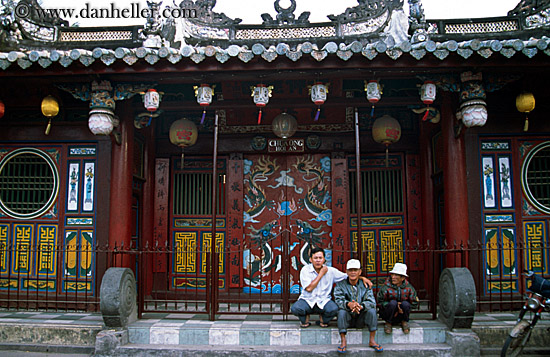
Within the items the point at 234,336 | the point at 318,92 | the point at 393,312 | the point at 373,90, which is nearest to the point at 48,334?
the point at 234,336

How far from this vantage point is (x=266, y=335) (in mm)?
5637

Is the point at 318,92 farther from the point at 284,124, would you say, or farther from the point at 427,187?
the point at 427,187

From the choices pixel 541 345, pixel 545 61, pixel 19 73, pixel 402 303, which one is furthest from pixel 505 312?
pixel 19 73

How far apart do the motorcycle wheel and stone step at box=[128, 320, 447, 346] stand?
2.41ft

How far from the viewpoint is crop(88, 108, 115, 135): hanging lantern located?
21.7 feet

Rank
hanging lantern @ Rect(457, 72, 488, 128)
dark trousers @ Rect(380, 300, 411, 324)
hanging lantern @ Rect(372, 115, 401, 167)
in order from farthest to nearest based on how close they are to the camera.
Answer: hanging lantern @ Rect(372, 115, 401, 167) < hanging lantern @ Rect(457, 72, 488, 128) < dark trousers @ Rect(380, 300, 411, 324)

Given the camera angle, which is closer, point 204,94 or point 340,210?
point 204,94

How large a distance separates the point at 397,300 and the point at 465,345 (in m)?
0.96

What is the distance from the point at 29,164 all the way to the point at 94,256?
2061mm

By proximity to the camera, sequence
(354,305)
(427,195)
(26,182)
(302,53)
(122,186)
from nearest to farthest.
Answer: (354,305) → (302,53) → (122,186) → (26,182) → (427,195)

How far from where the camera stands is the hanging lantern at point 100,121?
21.7ft

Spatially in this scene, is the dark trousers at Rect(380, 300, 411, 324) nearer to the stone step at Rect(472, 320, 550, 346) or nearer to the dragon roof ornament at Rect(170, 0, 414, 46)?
the stone step at Rect(472, 320, 550, 346)

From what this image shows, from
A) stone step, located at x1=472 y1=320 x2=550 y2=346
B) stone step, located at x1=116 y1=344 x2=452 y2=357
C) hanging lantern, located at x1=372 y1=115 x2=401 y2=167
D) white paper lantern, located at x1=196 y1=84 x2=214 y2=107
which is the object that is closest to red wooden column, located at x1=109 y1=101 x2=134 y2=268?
white paper lantern, located at x1=196 y1=84 x2=214 y2=107

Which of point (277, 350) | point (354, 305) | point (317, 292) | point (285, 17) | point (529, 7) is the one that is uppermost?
point (285, 17)
